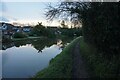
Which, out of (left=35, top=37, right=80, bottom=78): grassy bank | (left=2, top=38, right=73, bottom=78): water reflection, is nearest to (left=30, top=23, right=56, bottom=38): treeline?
(left=2, top=38, right=73, bottom=78): water reflection

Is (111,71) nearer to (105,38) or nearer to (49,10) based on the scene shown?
Result: (105,38)

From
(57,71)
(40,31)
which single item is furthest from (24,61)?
(40,31)

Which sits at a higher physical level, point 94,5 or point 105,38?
point 94,5

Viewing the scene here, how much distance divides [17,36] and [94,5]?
2558 inches

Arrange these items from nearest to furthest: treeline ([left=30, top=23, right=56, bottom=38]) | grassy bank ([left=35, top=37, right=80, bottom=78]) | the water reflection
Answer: grassy bank ([left=35, top=37, right=80, bottom=78]), the water reflection, treeline ([left=30, top=23, right=56, bottom=38])

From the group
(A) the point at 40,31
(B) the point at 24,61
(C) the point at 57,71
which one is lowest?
(B) the point at 24,61

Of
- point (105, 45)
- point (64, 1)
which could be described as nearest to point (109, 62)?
point (105, 45)

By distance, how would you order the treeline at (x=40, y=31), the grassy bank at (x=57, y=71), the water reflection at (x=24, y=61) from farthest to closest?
the treeline at (x=40, y=31) → the water reflection at (x=24, y=61) → the grassy bank at (x=57, y=71)

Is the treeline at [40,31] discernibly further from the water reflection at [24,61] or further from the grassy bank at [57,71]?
the grassy bank at [57,71]

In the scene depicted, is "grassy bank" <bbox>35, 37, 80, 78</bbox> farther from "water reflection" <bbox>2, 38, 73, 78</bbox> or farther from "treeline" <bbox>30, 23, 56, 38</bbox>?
"treeline" <bbox>30, 23, 56, 38</bbox>

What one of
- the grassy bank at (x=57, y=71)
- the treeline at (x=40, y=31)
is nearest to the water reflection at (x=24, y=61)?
the grassy bank at (x=57, y=71)

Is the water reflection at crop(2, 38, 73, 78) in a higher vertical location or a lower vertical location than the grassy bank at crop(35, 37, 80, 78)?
lower

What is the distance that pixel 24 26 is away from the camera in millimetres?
131625

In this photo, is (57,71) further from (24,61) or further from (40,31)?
(40,31)
